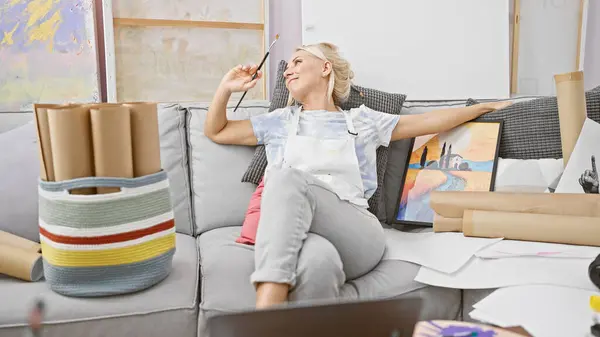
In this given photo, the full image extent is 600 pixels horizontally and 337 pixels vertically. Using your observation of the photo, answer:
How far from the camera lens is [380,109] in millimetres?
2096

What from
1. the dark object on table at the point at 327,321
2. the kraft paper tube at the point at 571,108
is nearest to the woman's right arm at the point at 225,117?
the kraft paper tube at the point at 571,108

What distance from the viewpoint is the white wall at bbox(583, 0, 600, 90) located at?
3408 millimetres

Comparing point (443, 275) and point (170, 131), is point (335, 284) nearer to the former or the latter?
point (443, 275)

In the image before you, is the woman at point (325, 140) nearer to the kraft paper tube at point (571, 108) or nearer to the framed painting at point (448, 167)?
the framed painting at point (448, 167)

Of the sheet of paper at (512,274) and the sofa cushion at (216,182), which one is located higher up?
the sofa cushion at (216,182)

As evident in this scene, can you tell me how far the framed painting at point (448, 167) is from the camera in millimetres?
1943

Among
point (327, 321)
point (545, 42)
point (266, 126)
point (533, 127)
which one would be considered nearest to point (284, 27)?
point (266, 126)

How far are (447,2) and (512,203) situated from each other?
162 centimetres

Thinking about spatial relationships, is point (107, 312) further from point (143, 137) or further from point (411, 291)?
point (411, 291)

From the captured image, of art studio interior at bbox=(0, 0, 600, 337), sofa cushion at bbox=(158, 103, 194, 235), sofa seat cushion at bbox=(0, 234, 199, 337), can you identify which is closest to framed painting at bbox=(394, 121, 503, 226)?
art studio interior at bbox=(0, 0, 600, 337)

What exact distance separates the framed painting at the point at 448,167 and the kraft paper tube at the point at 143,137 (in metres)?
0.97

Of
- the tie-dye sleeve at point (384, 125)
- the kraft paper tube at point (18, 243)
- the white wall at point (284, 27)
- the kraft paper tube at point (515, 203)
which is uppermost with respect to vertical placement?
the white wall at point (284, 27)

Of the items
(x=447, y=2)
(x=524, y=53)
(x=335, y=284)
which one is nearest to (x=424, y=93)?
(x=447, y=2)

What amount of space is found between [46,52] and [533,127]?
80.7 inches
